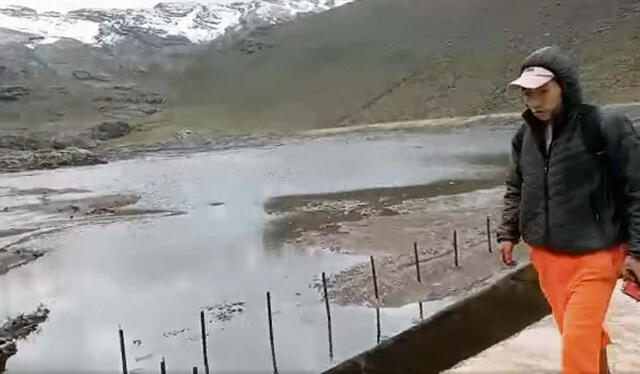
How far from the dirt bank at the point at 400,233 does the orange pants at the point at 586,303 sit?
9083mm

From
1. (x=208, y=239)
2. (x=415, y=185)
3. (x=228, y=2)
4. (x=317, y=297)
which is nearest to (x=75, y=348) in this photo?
(x=317, y=297)

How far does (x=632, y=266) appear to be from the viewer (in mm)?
3492

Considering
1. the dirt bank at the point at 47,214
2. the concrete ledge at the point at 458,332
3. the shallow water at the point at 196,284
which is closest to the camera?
the concrete ledge at the point at 458,332

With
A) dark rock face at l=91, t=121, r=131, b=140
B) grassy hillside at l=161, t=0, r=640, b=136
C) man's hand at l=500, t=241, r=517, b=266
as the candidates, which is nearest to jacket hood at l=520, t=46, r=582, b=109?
man's hand at l=500, t=241, r=517, b=266

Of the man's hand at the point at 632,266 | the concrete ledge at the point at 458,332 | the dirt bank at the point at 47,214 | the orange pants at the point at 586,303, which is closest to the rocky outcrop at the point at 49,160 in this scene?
the dirt bank at the point at 47,214

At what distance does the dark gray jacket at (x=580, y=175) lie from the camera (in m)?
3.49

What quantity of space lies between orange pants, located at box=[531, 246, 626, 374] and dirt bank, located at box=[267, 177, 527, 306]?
9.08 metres

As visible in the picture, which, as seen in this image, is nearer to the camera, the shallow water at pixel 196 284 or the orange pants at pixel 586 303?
the orange pants at pixel 586 303

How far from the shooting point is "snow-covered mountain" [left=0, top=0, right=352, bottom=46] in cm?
13950

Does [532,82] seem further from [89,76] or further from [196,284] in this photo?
[89,76]

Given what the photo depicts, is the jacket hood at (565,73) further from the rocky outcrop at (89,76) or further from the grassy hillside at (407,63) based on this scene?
the rocky outcrop at (89,76)

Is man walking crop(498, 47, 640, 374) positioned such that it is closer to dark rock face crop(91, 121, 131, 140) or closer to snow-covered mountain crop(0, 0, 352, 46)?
dark rock face crop(91, 121, 131, 140)

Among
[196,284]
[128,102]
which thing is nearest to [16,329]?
[196,284]

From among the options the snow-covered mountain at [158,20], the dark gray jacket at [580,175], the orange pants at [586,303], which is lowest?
the orange pants at [586,303]
